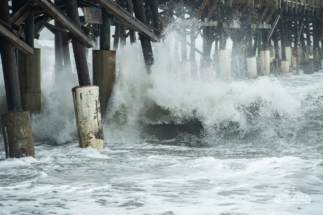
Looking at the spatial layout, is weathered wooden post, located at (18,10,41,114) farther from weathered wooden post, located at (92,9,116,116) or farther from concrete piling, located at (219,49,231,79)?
concrete piling, located at (219,49,231,79)

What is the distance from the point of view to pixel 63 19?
4.82 m

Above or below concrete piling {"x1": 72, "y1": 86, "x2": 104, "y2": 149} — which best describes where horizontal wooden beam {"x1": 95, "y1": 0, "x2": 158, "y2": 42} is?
above

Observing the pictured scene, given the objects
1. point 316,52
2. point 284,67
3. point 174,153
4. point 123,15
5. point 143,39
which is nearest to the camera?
point 174,153

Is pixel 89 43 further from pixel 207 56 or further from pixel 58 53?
pixel 207 56

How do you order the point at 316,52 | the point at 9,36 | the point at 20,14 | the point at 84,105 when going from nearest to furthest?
the point at 9,36
the point at 84,105
the point at 20,14
the point at 316,52

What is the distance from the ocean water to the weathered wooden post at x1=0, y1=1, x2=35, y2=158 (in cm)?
18

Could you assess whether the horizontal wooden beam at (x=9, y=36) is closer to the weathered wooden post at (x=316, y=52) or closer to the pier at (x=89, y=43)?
the pier at (x=89, y=43)

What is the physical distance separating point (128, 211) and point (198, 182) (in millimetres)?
942

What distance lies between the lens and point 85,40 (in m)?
5.03

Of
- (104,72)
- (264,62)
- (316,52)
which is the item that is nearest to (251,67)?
(264,62)

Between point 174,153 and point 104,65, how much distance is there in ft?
7.03

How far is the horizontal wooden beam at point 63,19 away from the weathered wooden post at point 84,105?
0.28 ft

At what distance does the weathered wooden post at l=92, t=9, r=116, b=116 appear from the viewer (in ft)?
20.4

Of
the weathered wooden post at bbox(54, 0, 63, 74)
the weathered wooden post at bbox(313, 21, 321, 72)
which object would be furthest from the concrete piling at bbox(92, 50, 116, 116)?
the weathered wooden post at bbox(313, 21, 321, 72)
